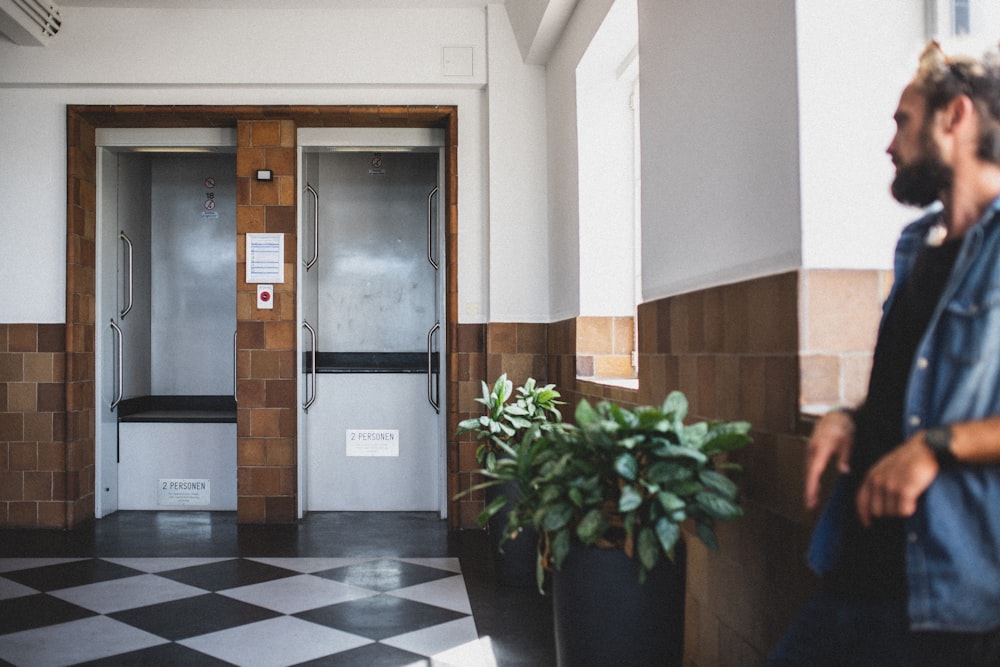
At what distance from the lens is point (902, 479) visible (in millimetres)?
1031

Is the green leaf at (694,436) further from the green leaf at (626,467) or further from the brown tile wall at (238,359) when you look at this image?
the brown tile wall at (238,359)

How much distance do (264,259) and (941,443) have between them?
168 inches

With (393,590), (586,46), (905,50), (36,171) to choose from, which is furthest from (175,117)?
(905,50)

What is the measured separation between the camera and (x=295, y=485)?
4.84 meters

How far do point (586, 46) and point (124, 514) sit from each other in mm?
3844

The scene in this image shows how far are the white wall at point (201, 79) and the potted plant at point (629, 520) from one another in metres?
3.02

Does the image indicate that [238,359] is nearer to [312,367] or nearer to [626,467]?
[312,367]

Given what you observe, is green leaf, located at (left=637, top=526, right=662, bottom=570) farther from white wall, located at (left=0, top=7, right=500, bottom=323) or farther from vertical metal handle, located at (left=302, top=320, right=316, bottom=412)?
vertical metal handle, located at (left=302, top=320, right=316, bottom=412)

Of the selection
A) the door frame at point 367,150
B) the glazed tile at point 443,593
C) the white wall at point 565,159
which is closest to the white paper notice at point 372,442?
the door frame at point 367,150

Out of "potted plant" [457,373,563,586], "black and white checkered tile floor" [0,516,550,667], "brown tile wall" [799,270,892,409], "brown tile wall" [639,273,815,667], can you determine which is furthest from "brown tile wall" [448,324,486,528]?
"brown tile wall" [799,270,892,409]

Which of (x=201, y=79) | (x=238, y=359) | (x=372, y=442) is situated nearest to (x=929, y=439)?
(x=238, y=359)

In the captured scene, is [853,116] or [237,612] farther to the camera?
[237,612]

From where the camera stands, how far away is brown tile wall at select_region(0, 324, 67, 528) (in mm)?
4711

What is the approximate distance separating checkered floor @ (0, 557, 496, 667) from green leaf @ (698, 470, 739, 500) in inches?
48.8
